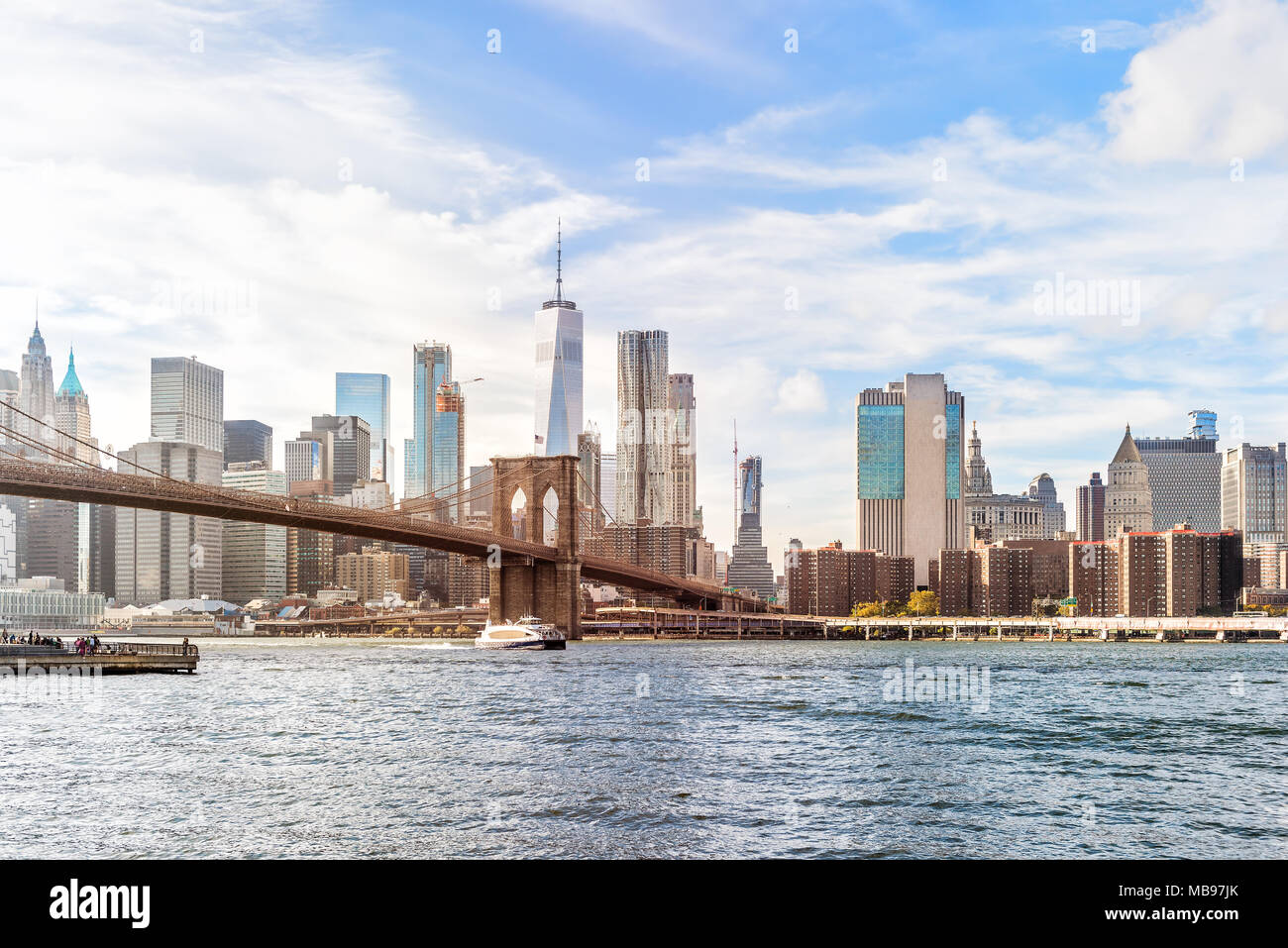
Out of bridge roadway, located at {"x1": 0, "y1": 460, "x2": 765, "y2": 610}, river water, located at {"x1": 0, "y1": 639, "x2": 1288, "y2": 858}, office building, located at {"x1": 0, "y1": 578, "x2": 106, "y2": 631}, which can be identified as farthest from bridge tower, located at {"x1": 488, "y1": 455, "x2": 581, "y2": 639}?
office building, located at {"x1": 0, "y1": 578, "x2": 106, "y2": 631}

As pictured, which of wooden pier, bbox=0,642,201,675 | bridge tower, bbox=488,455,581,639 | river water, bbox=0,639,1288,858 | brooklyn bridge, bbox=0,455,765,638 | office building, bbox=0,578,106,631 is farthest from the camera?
office building, bbox=0,578,106,631

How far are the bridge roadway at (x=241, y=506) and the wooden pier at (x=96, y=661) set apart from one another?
1031 cm

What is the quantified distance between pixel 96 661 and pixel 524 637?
44878 mm

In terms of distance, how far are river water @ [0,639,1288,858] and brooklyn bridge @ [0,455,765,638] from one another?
66.6 feet

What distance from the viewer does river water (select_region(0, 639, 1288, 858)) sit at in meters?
17.8

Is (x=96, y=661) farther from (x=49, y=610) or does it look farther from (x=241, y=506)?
(x=49, y=610)

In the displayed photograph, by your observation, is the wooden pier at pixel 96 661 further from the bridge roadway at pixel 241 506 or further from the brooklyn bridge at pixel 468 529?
the brooklyn bridge at pixel 468 529

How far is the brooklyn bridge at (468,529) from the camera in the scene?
6700 cm

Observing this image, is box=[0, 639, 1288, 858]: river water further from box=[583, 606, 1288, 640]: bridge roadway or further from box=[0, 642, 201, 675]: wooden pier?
box=[583, 606, 1288, 640]: bridge roadway

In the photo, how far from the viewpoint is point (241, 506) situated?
7406 centimetres
